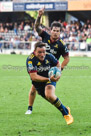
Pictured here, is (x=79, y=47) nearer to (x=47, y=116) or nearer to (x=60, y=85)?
(x=60, y=85)

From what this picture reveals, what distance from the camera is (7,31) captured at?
41062 millimetres

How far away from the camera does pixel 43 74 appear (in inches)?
335

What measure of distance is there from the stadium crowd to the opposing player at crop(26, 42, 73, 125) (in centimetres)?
2372

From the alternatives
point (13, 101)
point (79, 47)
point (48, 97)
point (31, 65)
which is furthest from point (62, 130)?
point (79, 47)

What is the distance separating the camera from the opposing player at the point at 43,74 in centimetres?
807

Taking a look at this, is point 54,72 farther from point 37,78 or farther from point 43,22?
point 43,22

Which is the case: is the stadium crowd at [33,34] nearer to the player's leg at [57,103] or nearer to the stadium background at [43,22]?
the stadium background at [43,22]

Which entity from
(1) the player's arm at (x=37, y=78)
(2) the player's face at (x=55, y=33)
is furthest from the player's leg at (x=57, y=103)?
(2) the player's face at (x=55, y=33)

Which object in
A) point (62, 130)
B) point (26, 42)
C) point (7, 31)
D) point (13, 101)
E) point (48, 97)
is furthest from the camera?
point (7, 31)

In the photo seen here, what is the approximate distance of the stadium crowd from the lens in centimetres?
3365

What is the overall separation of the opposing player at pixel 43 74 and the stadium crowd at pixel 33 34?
23.7m

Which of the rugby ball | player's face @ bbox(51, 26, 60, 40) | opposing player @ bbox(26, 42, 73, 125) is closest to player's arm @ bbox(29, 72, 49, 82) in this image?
opposing player @ bbox(26, 42, 73, 125)

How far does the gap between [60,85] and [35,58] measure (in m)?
7.36

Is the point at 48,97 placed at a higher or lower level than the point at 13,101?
higher
